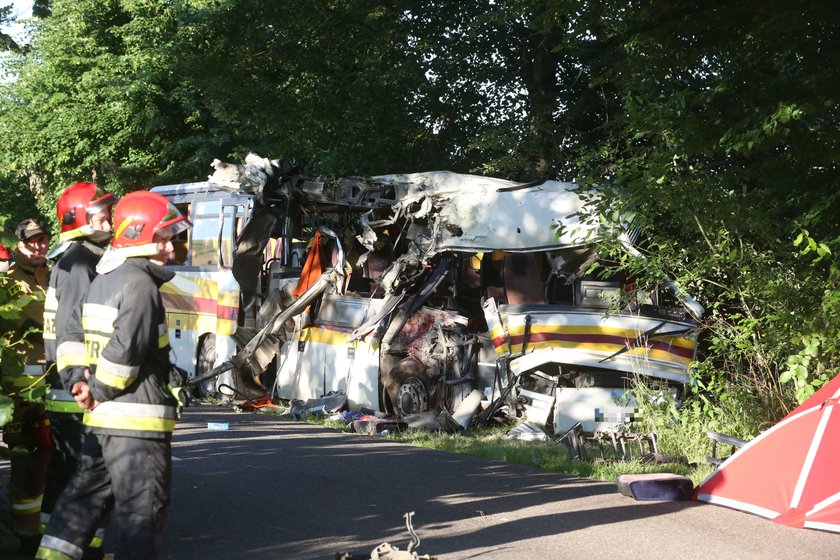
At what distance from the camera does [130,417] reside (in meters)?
4.87

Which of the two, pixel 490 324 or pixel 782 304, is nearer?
pixel 782 304

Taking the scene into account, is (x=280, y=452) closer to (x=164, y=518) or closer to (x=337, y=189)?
(x=337, y=189)

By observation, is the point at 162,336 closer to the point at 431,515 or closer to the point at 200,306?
the point at 431,515

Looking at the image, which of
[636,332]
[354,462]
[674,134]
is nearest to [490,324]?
[636,332]

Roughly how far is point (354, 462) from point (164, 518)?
543cm

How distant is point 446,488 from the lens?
29.2 feet

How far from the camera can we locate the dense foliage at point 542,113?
352 inches

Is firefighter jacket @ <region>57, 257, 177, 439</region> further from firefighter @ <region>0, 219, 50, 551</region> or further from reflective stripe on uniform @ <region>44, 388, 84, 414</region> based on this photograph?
reflective stripe on uniform @ <region>44, 388, 84, 414</region>

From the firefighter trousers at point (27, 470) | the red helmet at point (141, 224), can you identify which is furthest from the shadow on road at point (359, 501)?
the red helmet at point (141, 224)

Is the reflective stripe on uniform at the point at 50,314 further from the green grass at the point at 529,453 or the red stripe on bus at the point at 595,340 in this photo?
the red stripe on bus at the point at 595,340

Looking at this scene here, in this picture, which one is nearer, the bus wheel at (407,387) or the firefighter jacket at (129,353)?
the firefighter jacket at (129,353)

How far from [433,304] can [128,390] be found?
8409 millimetres

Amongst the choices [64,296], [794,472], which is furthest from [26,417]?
[794,472]

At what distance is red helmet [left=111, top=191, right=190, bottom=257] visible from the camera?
501 cm
